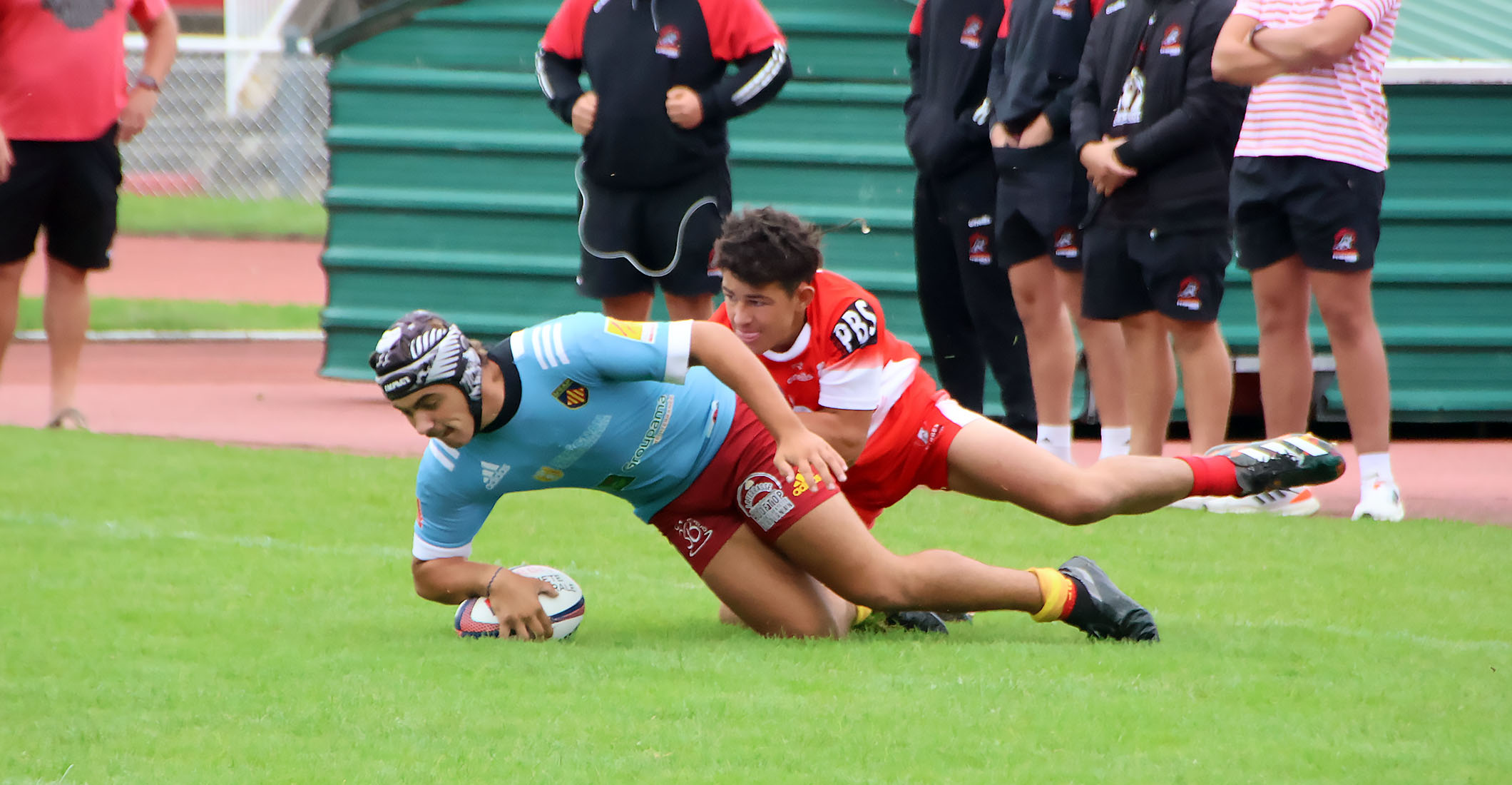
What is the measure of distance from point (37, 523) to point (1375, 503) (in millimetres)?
4902

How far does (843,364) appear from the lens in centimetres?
509

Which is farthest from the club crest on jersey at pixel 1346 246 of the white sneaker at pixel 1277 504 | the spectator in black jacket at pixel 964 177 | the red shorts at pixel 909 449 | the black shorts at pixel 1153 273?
Answer: the red shorts at pixel 909 449

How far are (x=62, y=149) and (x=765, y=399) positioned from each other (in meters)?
5.50

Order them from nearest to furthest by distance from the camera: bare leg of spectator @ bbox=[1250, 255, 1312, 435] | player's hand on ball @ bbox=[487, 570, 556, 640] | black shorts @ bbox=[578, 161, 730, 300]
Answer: player's hand on ball @ bbox=[487, 570, 556, 640] < bare leg of spectator @ bbox=[1250, 255, 1312, 435] < black shorts @ bbox=[578, 161, 730, 300]

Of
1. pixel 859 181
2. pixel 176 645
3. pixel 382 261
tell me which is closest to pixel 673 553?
pixel 176 645

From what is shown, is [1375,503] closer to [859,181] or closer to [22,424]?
[859,181]

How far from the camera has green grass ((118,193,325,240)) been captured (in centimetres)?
2397

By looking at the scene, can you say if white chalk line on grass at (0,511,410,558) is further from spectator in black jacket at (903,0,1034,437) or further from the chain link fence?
the chain link fence

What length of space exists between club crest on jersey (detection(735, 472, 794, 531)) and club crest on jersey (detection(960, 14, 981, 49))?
11.5 feet

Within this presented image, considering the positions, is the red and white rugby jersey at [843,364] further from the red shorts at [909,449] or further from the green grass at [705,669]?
the green grass at [705,669]

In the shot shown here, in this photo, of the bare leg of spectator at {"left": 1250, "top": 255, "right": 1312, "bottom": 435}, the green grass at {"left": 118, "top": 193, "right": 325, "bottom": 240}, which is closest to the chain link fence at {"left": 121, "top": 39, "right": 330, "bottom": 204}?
the green grass at {"left": 118, "top": 193, "right": 325, "bottom": 240}

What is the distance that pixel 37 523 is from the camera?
6539 mm

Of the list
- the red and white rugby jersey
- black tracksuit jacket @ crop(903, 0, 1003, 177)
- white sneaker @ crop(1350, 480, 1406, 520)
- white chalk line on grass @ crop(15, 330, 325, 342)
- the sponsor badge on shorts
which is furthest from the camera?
white chalk line on grass @ crop(15, 330, 325, 342)

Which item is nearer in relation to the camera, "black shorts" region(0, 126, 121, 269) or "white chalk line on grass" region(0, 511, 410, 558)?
"white chalk line on grass" region(0, 511, 410, 558)
